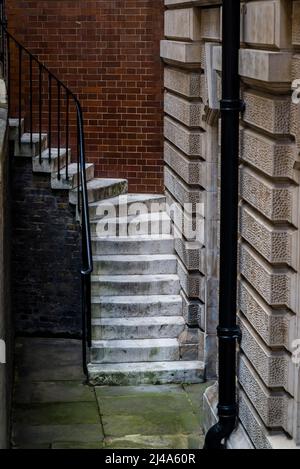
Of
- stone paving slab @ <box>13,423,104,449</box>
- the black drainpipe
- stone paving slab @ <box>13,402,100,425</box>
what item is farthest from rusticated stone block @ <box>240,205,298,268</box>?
stone paving slab @ <box>13,402,100,425</box>

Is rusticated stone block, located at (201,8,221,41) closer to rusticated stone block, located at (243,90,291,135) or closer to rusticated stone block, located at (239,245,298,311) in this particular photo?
rusticated stone block, located at (243,90,291,135)

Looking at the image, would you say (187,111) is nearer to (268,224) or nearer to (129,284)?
(129,284)

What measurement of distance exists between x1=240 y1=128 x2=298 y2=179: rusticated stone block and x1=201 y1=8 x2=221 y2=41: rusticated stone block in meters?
1.89

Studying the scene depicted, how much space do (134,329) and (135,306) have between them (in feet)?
0.96

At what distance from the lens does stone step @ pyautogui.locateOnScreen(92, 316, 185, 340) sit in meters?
10.6

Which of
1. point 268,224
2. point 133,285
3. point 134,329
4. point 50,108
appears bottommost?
point 134,329

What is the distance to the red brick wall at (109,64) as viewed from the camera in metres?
12.1

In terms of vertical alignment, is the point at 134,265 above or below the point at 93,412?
above

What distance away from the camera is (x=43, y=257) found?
12.0 metres

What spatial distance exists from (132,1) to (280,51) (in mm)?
5578

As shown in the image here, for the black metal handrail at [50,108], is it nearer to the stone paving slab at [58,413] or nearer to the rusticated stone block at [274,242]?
the stone paving slab at [58,413]

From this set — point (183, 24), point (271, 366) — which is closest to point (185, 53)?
point (183, 24)
